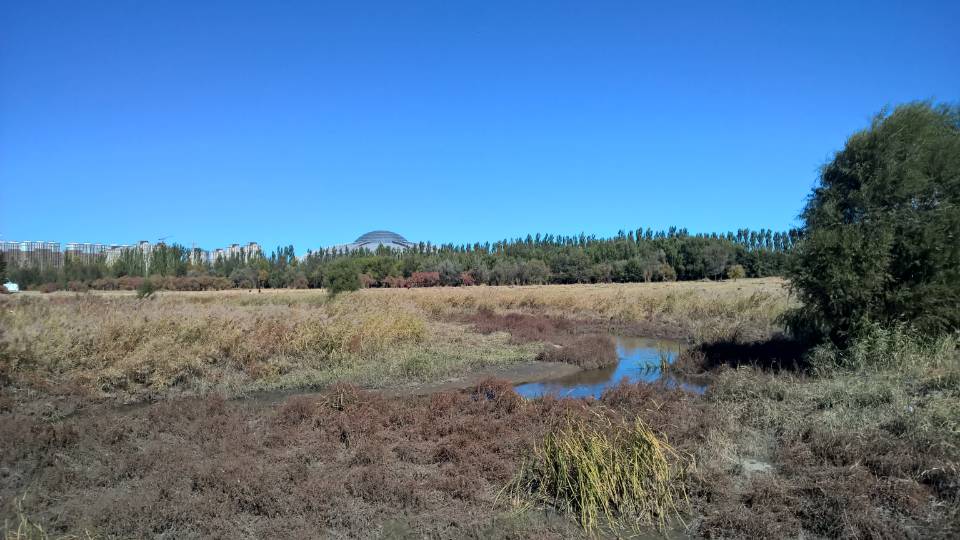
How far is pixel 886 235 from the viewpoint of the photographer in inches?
453

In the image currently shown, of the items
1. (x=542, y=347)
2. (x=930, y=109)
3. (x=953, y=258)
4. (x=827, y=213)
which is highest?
(x=930, y=109)

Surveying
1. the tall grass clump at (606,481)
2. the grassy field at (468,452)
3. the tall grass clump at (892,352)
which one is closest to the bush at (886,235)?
the tall grass clump at (892,352)

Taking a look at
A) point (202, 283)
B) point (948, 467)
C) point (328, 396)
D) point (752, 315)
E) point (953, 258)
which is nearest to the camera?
point (948, 467)

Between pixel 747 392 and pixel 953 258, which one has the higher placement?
pixel 953 258

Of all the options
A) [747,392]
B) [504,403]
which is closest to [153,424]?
[504,403]

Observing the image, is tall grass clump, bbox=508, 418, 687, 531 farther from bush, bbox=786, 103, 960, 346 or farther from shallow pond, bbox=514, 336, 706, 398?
bush, bbox=786, 103, 960, 346

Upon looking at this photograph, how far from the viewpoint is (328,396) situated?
9859mm

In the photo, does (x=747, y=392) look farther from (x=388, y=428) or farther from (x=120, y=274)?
(x=120, y=274)

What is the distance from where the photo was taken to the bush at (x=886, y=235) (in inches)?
445

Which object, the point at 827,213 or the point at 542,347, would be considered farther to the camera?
the point at 542,347

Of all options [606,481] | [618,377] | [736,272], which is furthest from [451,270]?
[606,481]

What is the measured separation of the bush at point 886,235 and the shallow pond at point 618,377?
3.67 meters

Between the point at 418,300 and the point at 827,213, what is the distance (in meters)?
25.2

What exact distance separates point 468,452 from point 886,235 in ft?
34.2
